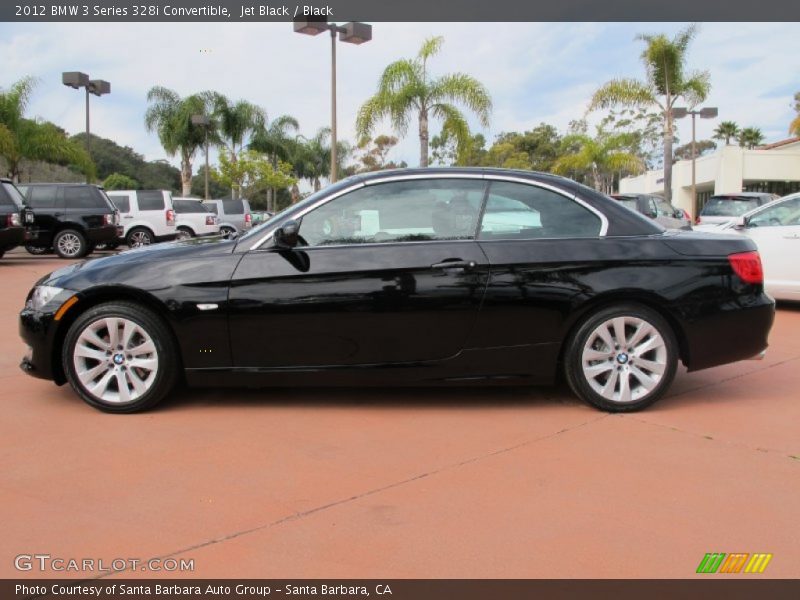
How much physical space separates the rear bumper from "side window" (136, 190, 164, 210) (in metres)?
16.9

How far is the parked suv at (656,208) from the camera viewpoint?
Result: 1669 cm

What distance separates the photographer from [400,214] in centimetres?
447

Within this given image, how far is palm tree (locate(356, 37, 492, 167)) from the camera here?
20188 millimetres

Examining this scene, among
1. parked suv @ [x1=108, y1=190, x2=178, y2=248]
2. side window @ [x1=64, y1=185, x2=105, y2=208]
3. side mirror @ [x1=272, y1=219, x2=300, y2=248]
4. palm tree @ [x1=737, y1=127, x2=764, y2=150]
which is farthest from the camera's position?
palm tree @ [x1=737, y1=127, x2=764, y2=150]

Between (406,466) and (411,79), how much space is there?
18096mm

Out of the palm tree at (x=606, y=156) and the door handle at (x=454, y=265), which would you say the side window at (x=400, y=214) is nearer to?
the door handle at (x=454, y=265)

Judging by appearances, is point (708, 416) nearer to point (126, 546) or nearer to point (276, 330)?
point (276, 330)

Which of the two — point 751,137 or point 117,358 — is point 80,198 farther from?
point 751,137

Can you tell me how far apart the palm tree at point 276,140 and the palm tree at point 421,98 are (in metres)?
20.8

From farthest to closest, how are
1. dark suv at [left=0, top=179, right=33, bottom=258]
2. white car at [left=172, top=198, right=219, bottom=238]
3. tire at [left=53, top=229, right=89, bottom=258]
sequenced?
1. white car at [left=172, top=198, right=219, bottom=238]
2. tire at [left=53, top=229, right=89, bottom=258]
3. dark suv at [left=0, top=179, right=33, bottom=258]

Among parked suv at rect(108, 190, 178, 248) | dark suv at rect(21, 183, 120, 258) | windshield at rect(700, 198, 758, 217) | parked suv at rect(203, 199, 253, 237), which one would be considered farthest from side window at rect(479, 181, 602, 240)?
parked suv at rect(203, 199, 253, 237)

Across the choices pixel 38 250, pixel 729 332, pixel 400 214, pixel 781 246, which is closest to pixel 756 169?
pixel 781 246

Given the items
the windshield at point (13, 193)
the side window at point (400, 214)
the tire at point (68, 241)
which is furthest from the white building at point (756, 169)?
the side window at point (400, 214)

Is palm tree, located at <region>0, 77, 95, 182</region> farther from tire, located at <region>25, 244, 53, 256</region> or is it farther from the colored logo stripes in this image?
the colored logo stripes
